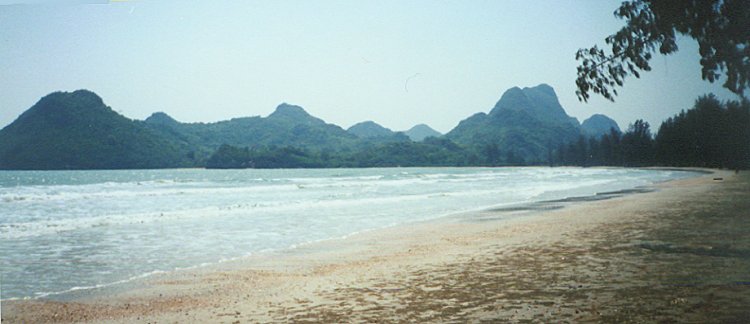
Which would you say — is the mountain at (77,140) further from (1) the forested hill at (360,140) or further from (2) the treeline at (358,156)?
(2) the treeline at (358,156)

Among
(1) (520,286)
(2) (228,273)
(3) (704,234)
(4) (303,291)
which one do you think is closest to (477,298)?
(1) (520,286)

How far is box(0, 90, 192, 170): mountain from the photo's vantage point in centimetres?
1319

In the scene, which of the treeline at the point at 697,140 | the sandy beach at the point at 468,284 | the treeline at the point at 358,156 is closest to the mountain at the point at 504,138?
the treeline at the point at 358,156

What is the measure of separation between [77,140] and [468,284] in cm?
2186

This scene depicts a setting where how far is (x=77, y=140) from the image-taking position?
2253 centimetres

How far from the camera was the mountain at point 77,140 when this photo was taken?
43.3 ft

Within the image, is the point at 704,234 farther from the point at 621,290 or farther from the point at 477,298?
the point at 477,298

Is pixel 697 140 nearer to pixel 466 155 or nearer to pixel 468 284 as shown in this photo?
pixel 468 284

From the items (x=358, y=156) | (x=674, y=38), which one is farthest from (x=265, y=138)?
(x=674, y=38)

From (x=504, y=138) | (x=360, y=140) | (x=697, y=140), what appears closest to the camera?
(x=697, y=140)

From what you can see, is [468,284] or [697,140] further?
[697,140]

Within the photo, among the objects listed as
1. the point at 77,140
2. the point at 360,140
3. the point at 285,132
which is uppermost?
the point at 285,132

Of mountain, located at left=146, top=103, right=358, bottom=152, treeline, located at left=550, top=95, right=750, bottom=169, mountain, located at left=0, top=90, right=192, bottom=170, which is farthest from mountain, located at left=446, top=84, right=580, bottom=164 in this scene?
mountain, located at left=0, top=90, right=192, bottom=170

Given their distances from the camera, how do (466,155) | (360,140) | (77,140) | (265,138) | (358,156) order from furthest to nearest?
(360,140) < (265,138) < (358,156) < (466,155) < (77,140)
